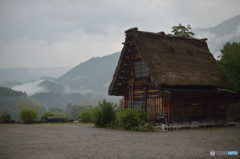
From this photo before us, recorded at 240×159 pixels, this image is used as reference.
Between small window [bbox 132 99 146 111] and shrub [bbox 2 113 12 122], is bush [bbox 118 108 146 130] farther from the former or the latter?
shrub [bbox 2 113 12 122]

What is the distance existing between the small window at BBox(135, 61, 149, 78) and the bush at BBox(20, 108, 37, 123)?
1177 cm

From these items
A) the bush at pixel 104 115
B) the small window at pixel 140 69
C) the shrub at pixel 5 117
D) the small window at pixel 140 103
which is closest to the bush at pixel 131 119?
the bush at pixel 104 115

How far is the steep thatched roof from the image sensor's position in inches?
763

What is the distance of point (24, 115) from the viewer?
2642 centimetres

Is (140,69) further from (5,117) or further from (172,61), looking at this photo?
(5,117)

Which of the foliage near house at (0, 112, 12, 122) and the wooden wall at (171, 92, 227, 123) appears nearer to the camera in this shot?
the wooden wall at (171, 92, 227, 123)

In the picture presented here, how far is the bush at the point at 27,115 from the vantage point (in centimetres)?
2644

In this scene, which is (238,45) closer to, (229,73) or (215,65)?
(229,73)

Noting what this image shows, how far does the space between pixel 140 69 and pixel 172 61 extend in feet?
9.10

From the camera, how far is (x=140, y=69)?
72.7ft

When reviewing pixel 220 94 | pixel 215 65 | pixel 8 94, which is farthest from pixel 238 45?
pixel 8 94

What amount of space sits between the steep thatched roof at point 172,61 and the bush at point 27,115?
29.3ft

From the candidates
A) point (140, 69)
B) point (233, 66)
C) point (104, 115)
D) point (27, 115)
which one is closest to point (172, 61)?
point (140, 69)

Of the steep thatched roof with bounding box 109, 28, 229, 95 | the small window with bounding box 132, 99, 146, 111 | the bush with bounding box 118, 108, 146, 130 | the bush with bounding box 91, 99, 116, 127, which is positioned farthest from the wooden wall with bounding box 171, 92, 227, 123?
the bush with bounding box 91, 99, 116, 127
